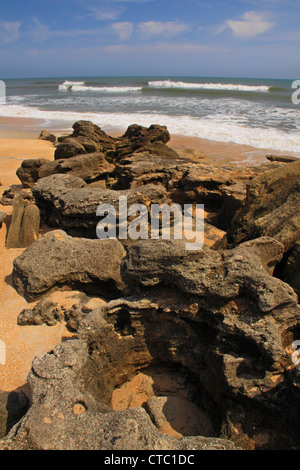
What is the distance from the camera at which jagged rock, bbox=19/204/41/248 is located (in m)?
4.82

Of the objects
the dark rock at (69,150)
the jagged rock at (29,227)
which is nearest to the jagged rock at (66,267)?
the jagged rock at (29,227)

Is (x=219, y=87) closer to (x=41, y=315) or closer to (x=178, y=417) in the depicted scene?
(x=41, y=315)

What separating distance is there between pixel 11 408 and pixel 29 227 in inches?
120

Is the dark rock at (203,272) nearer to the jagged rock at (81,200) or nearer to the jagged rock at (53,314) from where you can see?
the jagged rock at (53,314)

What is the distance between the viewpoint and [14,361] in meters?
2.94

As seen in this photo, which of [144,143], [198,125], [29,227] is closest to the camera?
[29,227]

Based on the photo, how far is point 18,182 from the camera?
26.8 ft

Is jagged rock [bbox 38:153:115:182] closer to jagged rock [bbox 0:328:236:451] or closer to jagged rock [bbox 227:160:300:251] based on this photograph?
jagged rock [bbox 227:160:300:251]

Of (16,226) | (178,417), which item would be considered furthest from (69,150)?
(178,417)

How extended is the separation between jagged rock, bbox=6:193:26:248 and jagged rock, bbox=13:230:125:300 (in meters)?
1.19

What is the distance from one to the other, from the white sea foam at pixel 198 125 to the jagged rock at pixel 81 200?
8.45 meters

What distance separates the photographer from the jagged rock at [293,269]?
312 cm

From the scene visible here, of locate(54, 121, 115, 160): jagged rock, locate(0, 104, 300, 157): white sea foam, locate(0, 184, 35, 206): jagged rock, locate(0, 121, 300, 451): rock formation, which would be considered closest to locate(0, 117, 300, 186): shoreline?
locate(0, 104, 300, 157): white sea foam
